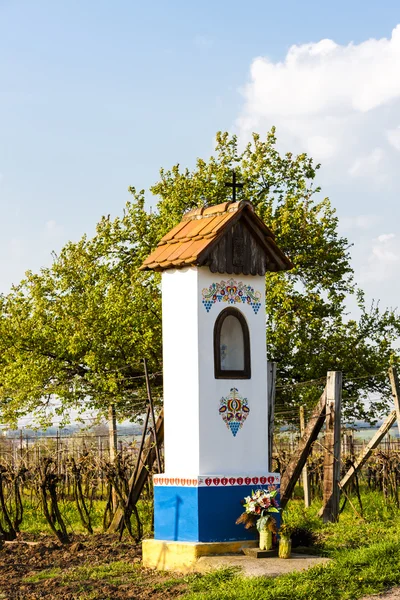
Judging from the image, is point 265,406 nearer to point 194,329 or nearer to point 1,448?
point 194,329

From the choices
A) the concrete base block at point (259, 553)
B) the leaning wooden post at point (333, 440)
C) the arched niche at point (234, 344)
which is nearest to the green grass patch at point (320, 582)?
the concrete base block at point (259, 553)

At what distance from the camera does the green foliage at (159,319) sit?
877 inches

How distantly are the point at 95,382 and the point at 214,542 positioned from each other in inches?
503

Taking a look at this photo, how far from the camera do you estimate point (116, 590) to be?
31.0 ft

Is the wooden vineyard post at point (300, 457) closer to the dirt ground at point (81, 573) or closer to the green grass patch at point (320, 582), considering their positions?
the dirt ground at point (81, 573)

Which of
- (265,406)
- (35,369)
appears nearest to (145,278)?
(35,369)

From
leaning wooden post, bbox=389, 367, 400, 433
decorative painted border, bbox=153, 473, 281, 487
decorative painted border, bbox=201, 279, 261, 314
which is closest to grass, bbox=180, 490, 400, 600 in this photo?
decorative painted border, bbox=153, 473, 281, 487

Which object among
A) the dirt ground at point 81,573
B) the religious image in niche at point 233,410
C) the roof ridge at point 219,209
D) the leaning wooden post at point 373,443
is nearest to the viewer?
the dirt ground at point 81,573

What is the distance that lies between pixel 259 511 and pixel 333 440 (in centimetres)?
344

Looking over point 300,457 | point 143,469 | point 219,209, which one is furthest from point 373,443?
point 219,209

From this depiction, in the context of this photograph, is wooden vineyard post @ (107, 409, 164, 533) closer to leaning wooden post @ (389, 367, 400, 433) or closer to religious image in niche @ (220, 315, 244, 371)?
religious image in niche @ (220, 315, 244, 371)

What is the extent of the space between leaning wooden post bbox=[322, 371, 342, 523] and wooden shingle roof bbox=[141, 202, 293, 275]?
8.99 ft

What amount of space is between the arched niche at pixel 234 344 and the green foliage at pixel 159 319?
33.6ft

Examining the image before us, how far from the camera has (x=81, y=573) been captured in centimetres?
1064
